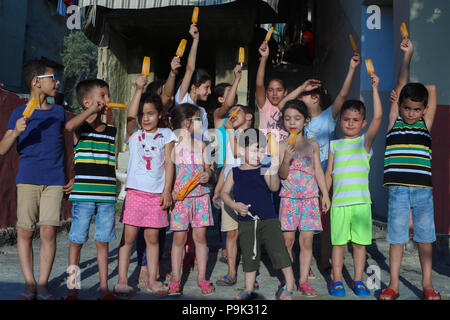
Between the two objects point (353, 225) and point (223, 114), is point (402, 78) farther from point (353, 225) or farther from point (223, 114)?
point (223, 114)

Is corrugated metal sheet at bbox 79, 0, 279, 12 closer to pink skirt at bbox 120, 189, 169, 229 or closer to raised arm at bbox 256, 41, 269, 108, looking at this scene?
raised arm at bbox 256, 41, 269, 108

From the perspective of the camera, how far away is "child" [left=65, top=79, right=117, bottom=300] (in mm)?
2787

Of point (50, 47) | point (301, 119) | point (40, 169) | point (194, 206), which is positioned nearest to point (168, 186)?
point (194, 206)

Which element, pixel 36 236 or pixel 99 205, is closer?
pixel 99 205

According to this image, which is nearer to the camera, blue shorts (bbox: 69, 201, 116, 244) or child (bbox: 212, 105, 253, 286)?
blue shorts (bbox: 69, 201, 116, 244)

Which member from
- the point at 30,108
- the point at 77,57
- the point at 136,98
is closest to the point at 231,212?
the point at 136,98

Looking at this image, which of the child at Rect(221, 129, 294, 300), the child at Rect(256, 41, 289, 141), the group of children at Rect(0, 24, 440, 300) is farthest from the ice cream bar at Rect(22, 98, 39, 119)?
the child at Rect(256, 41, 289, 141)

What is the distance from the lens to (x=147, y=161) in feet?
9.89

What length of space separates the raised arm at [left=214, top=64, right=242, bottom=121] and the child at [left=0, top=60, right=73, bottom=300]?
1.47 metres

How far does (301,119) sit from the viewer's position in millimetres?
3172

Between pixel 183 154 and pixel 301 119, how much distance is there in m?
0.96

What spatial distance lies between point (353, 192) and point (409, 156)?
472 mm

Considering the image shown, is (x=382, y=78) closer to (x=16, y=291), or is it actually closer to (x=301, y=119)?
(x=301, y=119)

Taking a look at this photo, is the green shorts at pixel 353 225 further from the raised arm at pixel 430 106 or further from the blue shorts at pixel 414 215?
the raised arm at pixel 430 106
